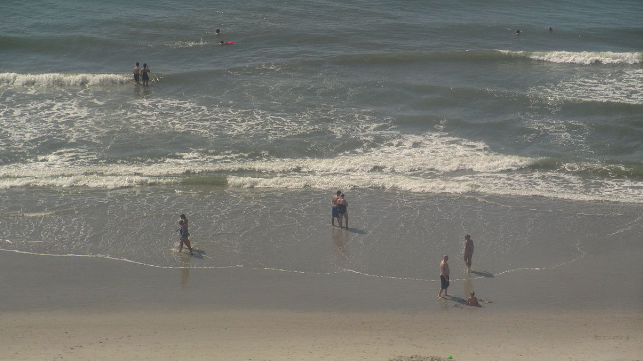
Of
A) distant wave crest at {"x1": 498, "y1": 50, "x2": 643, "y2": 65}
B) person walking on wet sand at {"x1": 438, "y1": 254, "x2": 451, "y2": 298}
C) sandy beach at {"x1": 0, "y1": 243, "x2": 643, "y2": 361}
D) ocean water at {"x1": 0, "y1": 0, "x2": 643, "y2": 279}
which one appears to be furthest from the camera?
distant wave crest at {"x1": 498, "y1": 50, "x2": 643, "y2": 65}

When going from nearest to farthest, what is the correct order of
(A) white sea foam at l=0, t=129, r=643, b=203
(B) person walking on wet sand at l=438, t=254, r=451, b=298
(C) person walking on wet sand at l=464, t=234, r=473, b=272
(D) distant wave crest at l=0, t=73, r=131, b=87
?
(B) person walking on wet sand at l=438, t=254, r=451, b=298
(C) person walking on wet sand at l=464, t=234, r=473, b=272
(A) white sea foam at l=0, t=129, r=643, b=203
(D) distant wave crest at l=0, t=73, r=131, b=87

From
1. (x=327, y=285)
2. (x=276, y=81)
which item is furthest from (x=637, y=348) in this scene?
(x=276, y=81)

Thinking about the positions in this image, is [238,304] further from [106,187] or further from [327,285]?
[106,187]

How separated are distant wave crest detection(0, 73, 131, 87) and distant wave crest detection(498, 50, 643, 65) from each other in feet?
56.4

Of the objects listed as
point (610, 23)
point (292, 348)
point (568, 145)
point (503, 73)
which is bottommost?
point (292, 348)

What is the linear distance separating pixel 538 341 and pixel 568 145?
11.3m

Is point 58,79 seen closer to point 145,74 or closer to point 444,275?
point 145,74

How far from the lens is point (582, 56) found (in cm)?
2780

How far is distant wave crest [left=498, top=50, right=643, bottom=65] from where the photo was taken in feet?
90.4

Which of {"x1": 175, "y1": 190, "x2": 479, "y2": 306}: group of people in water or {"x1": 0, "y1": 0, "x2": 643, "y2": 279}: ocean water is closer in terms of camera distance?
{"x1": 175, "y1": 190, "x2": 479, "y2": 306}: group of people in water

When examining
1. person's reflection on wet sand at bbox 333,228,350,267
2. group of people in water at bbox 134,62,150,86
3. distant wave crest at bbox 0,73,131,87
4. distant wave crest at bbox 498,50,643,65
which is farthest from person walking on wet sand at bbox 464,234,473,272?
distant wave crest at bbox 0,73,131,87

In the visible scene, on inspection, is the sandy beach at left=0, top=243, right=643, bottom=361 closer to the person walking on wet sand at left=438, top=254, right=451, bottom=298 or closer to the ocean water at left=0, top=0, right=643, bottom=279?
the person walking on wet sand at left=438, top=254, right=451, bottom=298

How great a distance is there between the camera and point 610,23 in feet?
109

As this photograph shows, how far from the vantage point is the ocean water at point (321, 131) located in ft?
48.0
